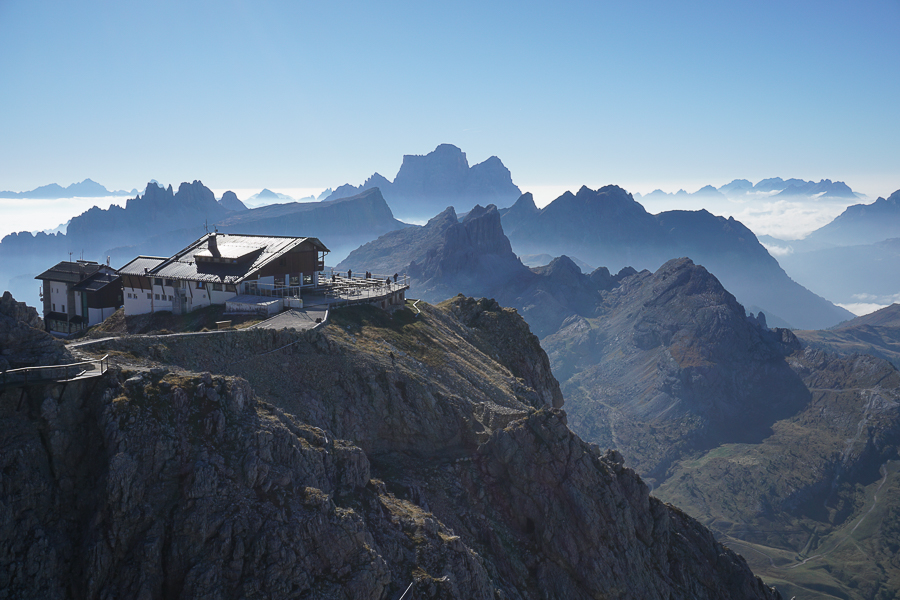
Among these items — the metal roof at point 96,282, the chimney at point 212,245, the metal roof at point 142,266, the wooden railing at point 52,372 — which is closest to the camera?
the wooden railing at point 52,372

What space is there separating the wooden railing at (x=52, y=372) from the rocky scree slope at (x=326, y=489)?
2.07 ft

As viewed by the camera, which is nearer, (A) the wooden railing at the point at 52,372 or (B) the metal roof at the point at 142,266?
(A) the wooden railing at the point at 52,372

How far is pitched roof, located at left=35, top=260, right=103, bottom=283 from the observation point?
5975 cm

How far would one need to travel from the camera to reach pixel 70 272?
198 ft

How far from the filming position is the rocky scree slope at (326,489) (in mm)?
25438

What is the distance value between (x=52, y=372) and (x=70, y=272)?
1530 inches

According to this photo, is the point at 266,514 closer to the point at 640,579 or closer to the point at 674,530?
the point at 640,579

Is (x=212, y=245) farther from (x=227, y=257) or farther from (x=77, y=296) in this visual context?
(x=77, y=296)

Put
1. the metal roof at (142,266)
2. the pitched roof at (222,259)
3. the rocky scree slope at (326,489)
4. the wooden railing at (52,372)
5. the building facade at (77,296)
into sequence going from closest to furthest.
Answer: the rocky scree slope at (326,489) < the wooden railing at (52,372) < the pitched roof at (222,259) < the metal roof at (142,266) < the building facade at (77,296)

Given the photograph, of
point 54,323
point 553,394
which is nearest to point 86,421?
point 54,323

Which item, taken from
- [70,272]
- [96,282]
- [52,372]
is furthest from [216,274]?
[52,372]

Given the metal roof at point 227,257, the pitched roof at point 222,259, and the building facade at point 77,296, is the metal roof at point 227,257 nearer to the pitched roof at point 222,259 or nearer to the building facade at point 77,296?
the pitched roof at point 222,259

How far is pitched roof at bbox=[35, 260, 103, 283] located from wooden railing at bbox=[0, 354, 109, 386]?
3647cm

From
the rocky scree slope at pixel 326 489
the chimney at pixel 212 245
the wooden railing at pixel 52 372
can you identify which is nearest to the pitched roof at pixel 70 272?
the chimney at pixel 212 245
